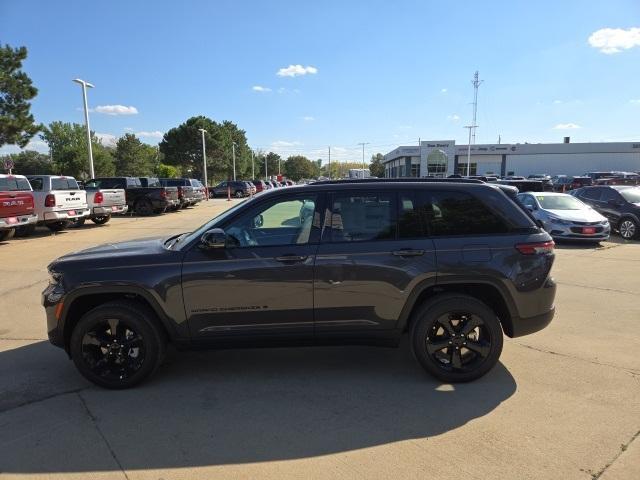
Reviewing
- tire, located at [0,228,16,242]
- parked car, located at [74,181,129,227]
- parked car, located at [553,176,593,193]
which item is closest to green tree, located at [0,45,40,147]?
parked car, located at [74,181,129,227]

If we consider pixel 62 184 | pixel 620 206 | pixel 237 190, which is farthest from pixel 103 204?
pixel 237 190

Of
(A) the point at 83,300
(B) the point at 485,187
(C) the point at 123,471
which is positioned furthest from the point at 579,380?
(A) the point at 83,300

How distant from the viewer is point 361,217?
4035mm

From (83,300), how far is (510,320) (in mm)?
3822

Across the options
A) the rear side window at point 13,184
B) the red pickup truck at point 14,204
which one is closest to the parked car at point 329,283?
the red pickup truck at point 14,204

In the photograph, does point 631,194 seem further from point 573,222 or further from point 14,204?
point 14,204

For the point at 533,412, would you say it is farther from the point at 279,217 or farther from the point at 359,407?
the point at 279,217

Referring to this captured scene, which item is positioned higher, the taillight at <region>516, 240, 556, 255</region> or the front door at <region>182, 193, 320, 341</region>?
the taillight at <region>516, 240, 556, 255</region>

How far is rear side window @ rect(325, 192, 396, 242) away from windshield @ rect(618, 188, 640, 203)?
1363cm

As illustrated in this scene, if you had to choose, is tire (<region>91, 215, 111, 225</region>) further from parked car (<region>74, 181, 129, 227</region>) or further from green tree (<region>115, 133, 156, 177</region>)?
green tree (<region>115, 133, 156, 177</region>)

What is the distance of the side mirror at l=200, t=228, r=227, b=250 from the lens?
379 centimetres

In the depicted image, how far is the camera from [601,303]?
661 cm

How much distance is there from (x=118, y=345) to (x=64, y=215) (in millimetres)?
12816

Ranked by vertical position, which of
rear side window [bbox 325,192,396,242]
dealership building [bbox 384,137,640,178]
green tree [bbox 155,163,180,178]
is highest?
dealership building [bbox 384,137,640,178]
